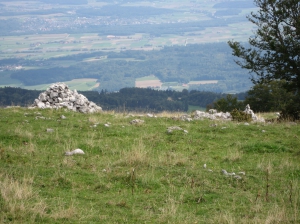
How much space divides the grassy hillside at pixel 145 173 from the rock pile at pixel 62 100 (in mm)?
4581

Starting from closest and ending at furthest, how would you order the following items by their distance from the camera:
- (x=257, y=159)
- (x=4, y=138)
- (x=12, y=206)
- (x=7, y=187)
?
(x=12, y=206) → (x=7, y=187) → (x=257, y=159) → (x=4, y=138)

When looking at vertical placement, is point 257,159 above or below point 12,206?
below

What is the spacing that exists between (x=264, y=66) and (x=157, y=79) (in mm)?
170957

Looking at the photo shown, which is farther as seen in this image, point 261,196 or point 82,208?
point 261,196

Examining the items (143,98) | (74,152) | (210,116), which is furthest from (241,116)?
(143,98)

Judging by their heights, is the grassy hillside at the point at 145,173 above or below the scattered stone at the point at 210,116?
above

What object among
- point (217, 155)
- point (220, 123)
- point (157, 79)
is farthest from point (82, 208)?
point (157, 79)

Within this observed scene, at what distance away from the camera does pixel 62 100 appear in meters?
23.7

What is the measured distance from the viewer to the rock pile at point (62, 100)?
76.2ft

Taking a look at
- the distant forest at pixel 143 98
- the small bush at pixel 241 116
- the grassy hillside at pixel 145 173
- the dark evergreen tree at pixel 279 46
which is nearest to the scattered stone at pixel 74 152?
the grassy hillside at pixel 145 173

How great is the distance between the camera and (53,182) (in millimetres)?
10031

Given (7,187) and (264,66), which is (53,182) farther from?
(264,66)

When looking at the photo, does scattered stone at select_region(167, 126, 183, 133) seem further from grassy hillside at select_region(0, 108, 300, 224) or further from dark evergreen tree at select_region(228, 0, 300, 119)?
dark evergreen tree at select_region(228, 0, 300, 119)

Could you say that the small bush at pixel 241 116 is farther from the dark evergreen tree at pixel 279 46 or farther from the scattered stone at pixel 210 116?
the dark evergreen tree at pixel 279 46
